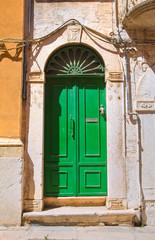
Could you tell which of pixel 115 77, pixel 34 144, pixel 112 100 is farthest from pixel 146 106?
pixel 34 144

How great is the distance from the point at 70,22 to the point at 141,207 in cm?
420

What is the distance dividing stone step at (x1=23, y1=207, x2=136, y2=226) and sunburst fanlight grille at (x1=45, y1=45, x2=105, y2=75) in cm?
295

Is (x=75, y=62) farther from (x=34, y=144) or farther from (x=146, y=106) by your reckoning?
(x=34, y=144)

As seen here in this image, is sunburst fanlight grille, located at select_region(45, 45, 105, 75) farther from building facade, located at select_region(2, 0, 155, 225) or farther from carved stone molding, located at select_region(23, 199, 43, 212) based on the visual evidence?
Answer: carved stone molding, located at select_region(23, 199, 43, 212)

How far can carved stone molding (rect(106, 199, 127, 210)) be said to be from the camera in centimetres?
485

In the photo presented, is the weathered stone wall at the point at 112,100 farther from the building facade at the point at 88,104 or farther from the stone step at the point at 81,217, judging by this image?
the stone step at the point at 81,217

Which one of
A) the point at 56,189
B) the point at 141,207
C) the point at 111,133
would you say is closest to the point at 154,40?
the point at 111,133

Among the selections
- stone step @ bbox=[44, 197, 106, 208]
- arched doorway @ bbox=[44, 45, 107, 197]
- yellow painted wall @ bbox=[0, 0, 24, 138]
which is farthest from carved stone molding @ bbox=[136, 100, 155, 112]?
yellow painted wall @ bbox=[0, 0, 24, 138]

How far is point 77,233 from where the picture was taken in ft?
14.3

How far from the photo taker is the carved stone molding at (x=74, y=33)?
528cm

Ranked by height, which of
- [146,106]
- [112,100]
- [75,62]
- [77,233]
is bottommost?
[77,233]

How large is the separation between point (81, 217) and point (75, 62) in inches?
129

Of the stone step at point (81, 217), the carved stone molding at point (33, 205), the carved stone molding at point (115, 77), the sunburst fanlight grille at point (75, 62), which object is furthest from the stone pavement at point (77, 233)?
the sunburst fanlight grille at point (75, 62)

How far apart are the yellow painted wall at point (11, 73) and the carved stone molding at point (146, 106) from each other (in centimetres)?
251
